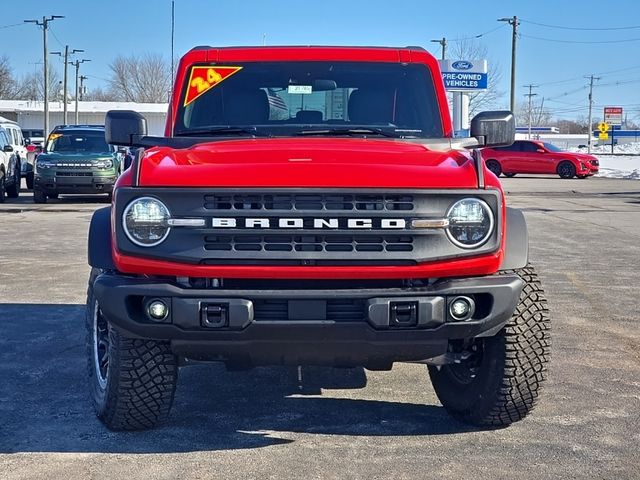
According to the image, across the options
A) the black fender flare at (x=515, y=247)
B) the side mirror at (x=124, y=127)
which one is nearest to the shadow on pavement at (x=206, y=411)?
the black fender flare at (x=515, y=247)

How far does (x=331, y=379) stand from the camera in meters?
5.66

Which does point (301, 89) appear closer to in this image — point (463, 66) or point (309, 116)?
point (309, 116)

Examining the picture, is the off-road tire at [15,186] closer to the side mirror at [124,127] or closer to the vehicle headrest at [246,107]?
the side mirror at [124,127]

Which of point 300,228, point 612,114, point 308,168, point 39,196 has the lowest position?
point 39,196

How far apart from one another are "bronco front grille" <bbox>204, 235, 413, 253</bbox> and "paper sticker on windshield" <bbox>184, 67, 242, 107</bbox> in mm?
1776

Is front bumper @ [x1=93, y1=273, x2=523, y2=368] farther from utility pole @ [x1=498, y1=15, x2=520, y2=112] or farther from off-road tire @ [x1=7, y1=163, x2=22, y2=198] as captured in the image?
utility pole @ [x1=498, y1=15, x2=520, y2=112]

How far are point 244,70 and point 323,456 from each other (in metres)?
2.50

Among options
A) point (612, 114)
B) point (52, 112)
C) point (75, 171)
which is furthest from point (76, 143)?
point (612, 114)

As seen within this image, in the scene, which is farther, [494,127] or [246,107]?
[246,107]

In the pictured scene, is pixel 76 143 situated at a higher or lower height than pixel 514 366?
higher

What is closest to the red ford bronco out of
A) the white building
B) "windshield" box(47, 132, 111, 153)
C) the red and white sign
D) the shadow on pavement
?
the shadow on pavement

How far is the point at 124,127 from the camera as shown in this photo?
5.20 metres

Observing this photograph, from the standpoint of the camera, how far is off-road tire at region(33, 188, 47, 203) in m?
20.0

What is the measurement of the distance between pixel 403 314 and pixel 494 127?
1.77 m
